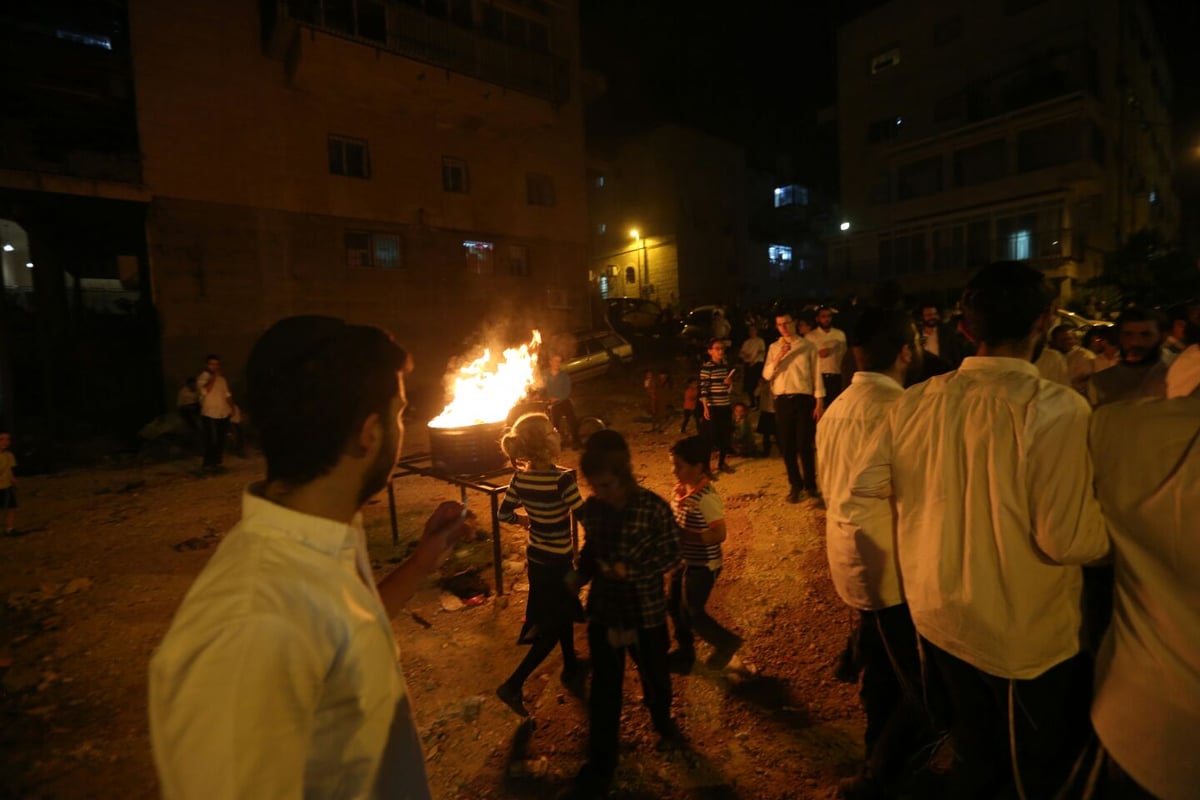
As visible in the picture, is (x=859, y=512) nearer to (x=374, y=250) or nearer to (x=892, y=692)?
(x=892, y=692)

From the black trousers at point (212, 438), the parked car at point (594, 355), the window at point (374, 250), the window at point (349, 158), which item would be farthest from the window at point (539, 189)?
the black trousers at point (212, 438)

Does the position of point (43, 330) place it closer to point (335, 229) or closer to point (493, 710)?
point (335, 229)

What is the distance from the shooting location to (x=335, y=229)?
670 inches

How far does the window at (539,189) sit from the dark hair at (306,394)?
840 inches

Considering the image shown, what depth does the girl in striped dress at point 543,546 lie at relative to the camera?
3.86 metres

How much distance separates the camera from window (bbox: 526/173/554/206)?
21656 mm

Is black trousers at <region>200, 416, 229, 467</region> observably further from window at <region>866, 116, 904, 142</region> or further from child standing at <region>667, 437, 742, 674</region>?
window at <region>866, 116, 904, 142</region>

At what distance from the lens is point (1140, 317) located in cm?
440

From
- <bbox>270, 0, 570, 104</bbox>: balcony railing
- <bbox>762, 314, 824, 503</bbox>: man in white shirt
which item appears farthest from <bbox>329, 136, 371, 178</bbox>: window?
<bbox>762, 314, 824, 503</bbox>: man in white shirt

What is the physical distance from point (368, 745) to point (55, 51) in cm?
1757

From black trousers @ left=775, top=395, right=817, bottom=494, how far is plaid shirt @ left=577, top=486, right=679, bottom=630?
463 centimetres

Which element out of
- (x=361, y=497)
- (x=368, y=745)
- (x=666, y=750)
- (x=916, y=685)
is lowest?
(x=666, y=750)

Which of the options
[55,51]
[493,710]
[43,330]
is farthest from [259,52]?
[493,710]

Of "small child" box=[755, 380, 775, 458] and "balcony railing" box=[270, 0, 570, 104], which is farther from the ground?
"balcony railing" box=[270, 0, 570, 104]
